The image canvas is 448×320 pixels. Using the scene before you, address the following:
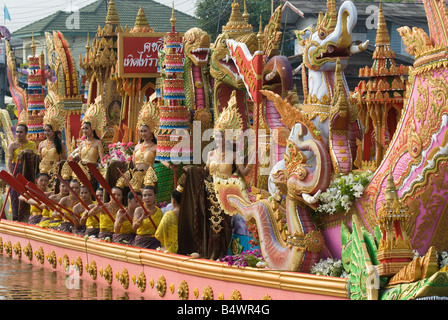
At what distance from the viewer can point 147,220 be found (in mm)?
10703

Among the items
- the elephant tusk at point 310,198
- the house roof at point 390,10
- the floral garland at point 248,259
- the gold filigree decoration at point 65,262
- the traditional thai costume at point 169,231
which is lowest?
the gold filigree decoration at point 65,262

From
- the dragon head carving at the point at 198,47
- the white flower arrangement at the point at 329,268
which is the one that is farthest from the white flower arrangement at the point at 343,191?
the dragon head carving at the point at 198,47

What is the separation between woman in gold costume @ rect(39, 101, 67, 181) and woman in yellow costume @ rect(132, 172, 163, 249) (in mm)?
3788

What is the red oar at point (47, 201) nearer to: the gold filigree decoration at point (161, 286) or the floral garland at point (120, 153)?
the floral garland at point (120, 153)

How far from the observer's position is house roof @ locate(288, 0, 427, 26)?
2117cm

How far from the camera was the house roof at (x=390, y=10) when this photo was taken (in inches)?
834

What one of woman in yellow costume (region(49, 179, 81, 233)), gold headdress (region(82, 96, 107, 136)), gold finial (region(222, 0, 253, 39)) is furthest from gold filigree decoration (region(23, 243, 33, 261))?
gold finial (region(222, 0, 253, 39))

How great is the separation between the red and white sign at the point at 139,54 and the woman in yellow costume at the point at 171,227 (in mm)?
4124

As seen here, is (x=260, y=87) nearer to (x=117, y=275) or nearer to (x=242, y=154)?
(x=242, y=154)

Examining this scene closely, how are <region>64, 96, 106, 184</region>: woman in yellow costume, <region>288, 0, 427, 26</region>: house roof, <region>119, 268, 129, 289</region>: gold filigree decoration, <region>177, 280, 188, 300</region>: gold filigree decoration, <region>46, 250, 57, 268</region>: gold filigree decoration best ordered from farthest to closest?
<region>288, 0, 427, 26</region>: house roof → <region>64, 96, 106, 184</region>: woman in yellow costume → <region>46, 250, 57, 268</region>: gold filigree decoration → <region>119, 268, 129, 289</region>: gold filigree decoration → <region>177, 280, 188, 300</region>: gold filigree decoration

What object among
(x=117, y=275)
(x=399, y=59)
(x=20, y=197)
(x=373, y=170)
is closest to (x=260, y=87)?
(x=373, y=170)

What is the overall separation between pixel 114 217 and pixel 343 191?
4.35 m

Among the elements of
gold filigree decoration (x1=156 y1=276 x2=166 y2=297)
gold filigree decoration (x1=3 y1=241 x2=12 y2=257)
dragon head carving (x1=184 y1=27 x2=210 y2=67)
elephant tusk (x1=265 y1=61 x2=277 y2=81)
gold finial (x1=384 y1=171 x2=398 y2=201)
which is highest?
dragon head carving (x1=184 y1=27 x2=210 y2=67)

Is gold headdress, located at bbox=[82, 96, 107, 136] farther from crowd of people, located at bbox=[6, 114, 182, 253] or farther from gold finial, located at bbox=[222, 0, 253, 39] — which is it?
gold finial, located at bbox=[222, 0, 253, 39]
